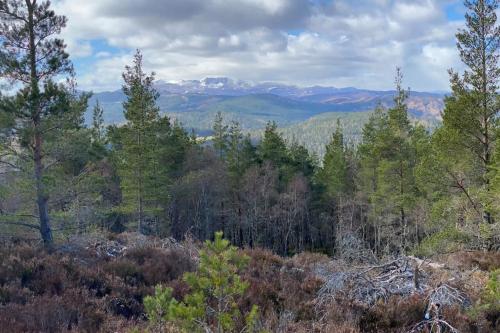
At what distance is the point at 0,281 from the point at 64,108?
627 cm

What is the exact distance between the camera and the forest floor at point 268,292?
18.7ft

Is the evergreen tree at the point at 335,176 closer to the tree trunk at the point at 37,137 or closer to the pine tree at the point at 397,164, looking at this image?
the pine tree at the point at 397,164

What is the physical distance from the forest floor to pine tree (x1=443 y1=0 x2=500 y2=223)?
6.05m

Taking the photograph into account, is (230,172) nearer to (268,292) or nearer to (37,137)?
(37,137)

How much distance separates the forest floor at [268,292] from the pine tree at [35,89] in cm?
314

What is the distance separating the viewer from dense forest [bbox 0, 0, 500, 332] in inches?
475

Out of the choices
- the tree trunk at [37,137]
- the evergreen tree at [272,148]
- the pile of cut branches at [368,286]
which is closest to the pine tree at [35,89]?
the tree trunk at [37,137]

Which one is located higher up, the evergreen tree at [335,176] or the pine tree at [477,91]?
the pine tree at [477,91]

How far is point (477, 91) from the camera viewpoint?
15.0m

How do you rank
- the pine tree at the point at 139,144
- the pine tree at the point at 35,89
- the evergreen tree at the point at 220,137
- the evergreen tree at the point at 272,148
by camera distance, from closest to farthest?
the pine tree at the point at 35,89 → the pine tree at the point at 139,144 → the evergreen tree at the point at 272,148 → the evergreen tree at the point at 220,137

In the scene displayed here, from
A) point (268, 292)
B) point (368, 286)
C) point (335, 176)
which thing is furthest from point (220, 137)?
point (368, 286)

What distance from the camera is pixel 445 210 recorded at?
49.8ft

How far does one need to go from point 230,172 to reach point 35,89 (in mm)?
21933

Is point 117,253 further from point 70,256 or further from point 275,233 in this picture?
point 275,233
